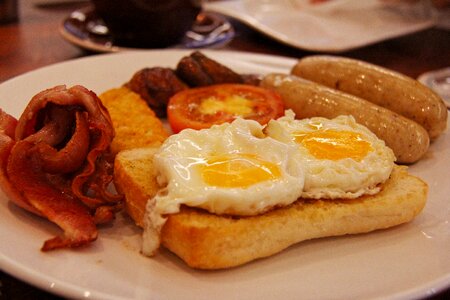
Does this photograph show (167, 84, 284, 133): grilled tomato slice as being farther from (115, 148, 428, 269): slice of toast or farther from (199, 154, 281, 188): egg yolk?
(199, 154, 281, 188): egg yolk

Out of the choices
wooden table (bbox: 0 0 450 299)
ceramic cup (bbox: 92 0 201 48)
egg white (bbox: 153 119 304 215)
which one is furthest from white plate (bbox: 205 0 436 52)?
egg white (bbox: 153 119 304 215)

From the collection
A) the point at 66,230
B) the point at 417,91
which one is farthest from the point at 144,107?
the point at 417,91

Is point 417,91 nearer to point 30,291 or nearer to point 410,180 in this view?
point 410,180

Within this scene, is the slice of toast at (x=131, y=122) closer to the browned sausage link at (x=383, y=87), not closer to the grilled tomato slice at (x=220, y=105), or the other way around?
the grilled tomato slice at (x=220, y=105)

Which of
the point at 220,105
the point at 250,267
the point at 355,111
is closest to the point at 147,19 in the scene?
the point at 220,105

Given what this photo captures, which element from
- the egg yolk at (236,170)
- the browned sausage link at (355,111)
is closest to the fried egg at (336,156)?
the egg yolk at (236,170)
